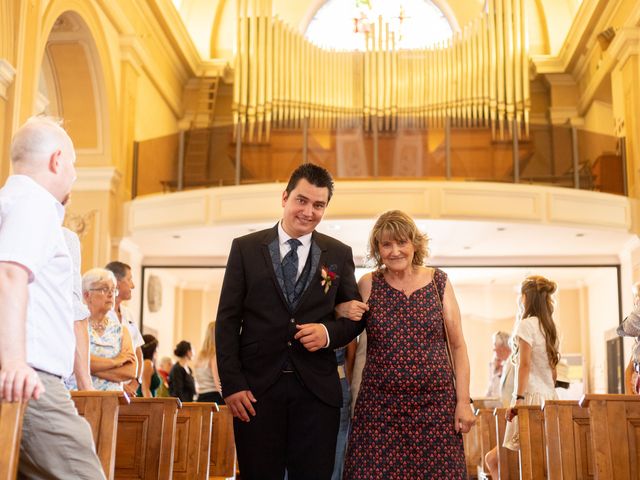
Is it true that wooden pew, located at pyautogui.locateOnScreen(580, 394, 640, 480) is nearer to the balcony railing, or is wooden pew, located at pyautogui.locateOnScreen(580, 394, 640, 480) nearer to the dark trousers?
the dark trousers

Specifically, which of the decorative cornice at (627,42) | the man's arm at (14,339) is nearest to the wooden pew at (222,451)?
the man's arm at (14,339)

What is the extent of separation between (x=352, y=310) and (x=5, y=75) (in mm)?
5711

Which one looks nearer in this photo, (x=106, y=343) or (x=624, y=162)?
(x=106, y=343)

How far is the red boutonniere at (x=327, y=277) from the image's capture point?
10.1 feet

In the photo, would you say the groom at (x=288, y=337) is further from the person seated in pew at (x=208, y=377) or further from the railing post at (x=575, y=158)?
the railing post at (x=575, y=158)

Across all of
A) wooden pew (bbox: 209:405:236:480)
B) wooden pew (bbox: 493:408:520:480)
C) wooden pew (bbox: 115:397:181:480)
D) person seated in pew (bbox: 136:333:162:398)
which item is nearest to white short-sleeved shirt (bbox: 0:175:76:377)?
wooden pew (bbox: 115:397:181:480)

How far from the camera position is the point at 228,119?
14.3 meters

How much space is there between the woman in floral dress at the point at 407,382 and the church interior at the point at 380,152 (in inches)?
248

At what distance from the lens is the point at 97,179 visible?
1106 cm

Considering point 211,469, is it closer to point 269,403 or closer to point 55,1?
point 269,403

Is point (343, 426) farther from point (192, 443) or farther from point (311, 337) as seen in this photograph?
point (192, 443)

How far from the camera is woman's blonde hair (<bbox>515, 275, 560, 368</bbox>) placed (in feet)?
16.7

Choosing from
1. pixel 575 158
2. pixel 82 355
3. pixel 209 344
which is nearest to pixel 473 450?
pixel 209 344

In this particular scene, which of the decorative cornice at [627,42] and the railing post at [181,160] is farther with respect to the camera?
the railing post at [181,160]
